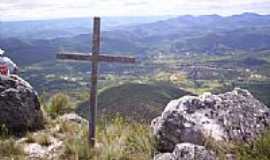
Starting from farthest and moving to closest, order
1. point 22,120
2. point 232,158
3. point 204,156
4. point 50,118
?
1. point 50,118
2. point 22,120
3. point 232,158
4. point 204,156

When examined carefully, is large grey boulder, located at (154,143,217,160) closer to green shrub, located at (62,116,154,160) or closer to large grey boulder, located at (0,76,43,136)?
green shrub, located at (62,116,154,160)

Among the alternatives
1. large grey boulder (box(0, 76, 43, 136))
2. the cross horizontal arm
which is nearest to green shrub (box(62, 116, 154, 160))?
the cross horizontal arm

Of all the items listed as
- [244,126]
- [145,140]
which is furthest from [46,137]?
[244,126]

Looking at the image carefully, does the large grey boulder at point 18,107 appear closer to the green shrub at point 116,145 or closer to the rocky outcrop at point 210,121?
the green shrub at point 116,145

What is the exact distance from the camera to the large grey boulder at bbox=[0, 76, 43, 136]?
31.0ft

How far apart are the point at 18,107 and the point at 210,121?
434cm

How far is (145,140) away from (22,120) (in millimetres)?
3296

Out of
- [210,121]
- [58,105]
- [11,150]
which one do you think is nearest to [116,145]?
[210,121]

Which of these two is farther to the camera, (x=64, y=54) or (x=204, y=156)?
(x=64, y=54)

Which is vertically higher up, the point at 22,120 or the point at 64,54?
the point at 64,54

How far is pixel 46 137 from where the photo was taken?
8.88 metres

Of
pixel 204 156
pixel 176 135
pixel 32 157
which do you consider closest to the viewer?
pixel 204 156

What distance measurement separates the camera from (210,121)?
24.0 ft

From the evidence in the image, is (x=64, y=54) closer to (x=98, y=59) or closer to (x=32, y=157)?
(x=98, y=59)
